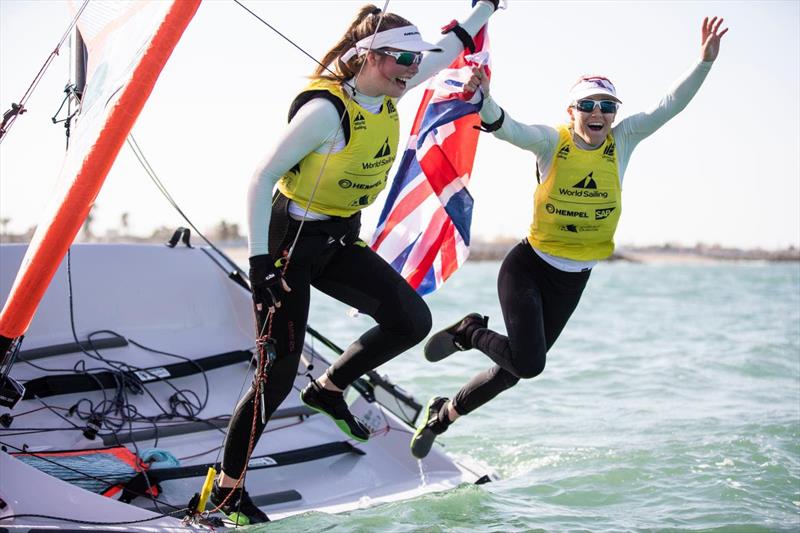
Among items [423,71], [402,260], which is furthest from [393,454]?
[423,71]

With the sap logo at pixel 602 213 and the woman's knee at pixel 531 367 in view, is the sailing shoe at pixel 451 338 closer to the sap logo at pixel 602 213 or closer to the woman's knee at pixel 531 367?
the woman's knee at pixel 531 367

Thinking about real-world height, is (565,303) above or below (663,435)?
above

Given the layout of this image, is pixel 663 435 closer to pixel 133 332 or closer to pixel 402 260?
pixel 402 260

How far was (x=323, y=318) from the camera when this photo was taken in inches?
613

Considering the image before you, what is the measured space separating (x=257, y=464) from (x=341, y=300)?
1029 mm

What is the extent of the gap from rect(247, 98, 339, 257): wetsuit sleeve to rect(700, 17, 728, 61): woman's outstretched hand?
6.34 ft

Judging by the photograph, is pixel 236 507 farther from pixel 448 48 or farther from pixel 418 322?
pixel 448 48

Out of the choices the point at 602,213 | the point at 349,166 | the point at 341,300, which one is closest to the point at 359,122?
the point at 349,166

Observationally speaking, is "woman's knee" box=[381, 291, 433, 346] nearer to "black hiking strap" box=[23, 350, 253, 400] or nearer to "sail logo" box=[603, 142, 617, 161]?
"sail logo" box=[603, 142, 617, 161]

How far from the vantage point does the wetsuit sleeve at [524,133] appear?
400 centimetres

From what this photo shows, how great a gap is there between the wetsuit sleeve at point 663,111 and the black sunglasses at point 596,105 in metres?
0.17

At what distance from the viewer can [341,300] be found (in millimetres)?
3840

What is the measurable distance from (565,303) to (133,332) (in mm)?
2511

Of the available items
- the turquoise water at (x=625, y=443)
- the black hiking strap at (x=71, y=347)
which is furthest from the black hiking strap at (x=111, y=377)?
the turquoise water at (x=625, y=443)
